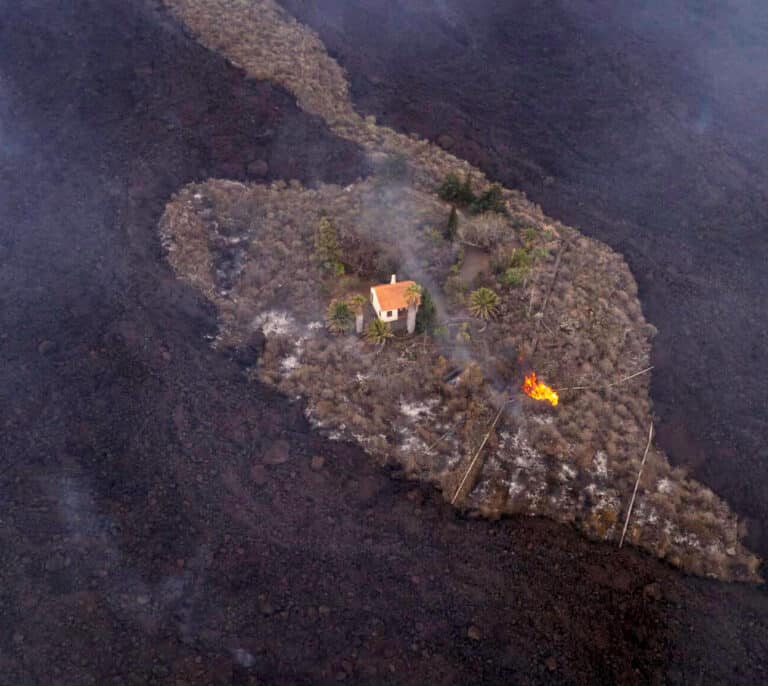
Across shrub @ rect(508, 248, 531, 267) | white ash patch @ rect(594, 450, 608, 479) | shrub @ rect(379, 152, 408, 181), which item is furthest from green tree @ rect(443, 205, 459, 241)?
white ash patch @ rect(594, 450, 608, 479)

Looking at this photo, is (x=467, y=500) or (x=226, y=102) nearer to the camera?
(x=467, y=500)

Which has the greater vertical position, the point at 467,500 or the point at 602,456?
the point at 602,456

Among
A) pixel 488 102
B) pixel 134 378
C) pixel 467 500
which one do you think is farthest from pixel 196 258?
pixel 488 102

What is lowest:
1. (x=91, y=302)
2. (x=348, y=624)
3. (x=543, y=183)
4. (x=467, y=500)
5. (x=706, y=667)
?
(x=91, y=302)

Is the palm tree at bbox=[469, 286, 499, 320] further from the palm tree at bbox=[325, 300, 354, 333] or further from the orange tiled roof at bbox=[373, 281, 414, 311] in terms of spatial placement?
the palm tree at bbox=[325, 300, 354, 333]

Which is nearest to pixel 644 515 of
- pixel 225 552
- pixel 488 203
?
pixel 225 552

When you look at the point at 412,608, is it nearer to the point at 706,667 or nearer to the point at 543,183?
the point at 706,667

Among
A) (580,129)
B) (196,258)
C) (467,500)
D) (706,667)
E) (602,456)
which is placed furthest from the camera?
(580,129)
